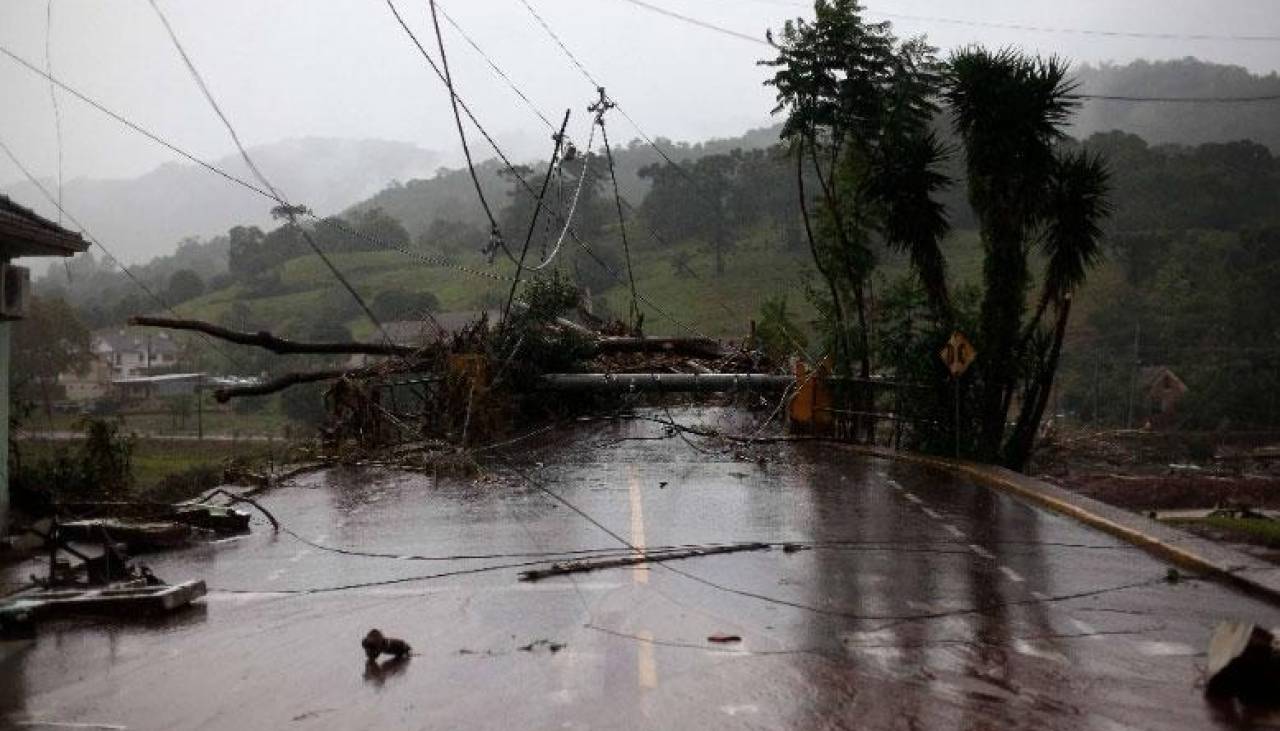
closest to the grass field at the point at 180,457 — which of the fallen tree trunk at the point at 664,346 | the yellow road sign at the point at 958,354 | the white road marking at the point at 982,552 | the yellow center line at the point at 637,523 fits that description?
the fallen tree trunk at the point at 664,346

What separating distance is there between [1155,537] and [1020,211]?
12457mm

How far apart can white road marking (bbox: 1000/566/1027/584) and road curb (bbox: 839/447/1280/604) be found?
1.69 meters

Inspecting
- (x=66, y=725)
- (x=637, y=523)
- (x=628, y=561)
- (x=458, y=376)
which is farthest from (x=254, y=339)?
(x=66, y=725)

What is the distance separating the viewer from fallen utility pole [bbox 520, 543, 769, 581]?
11.3 meters

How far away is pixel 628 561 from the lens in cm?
1189

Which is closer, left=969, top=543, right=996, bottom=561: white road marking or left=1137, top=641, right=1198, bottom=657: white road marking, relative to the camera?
left=1137, top=641, right=1198, bottom=657: white road marking

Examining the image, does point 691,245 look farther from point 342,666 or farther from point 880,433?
point 342,666

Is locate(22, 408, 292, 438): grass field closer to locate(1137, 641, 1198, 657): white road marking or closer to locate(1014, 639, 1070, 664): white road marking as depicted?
locate(1014, 639, 1070, 664): white road marking

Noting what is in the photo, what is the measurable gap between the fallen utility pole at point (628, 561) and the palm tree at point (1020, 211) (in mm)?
12269

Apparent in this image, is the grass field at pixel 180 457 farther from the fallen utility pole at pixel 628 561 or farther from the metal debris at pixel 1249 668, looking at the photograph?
the metal debris at pixel 1249 668

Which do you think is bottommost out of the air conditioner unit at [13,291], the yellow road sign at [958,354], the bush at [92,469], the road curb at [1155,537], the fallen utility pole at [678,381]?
the road curb at [1155,537]

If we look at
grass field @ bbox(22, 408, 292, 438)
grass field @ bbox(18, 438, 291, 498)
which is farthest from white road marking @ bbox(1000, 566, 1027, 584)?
grass field @ bbox(22, 408, 292, 438)

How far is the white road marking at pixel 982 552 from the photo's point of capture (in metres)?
12.2

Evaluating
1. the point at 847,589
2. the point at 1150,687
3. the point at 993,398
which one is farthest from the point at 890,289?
the point at 1150,687
